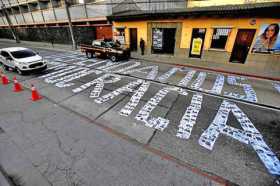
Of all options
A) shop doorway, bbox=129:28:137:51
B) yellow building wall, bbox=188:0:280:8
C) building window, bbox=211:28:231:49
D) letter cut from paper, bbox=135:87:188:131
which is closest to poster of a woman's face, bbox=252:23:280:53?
building window, bbox=211:28:231:49

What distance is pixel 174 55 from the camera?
15844 millimetres

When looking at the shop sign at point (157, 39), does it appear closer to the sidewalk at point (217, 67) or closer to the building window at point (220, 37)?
the sidewalk at point (217, 67)

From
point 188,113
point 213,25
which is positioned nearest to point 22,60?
point 188,113

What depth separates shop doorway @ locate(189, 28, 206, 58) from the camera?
13527 millimetres

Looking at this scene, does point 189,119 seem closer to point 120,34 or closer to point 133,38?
point 133,38

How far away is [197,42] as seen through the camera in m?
14.0

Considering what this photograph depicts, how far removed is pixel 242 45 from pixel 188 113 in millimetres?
10073

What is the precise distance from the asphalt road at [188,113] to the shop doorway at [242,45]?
136 inches

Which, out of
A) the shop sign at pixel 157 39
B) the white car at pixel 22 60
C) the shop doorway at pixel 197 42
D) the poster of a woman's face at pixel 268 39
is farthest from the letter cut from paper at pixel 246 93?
the white car at pixel 22 60

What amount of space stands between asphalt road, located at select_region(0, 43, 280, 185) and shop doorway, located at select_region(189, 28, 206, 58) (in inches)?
147

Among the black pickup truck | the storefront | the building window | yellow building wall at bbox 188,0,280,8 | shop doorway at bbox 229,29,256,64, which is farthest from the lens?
the black pickup truck

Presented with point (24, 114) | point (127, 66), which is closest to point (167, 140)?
point (24, 114)

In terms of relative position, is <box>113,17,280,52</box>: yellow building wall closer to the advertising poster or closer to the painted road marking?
the advertising poster

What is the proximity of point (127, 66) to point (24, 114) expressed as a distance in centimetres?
858
